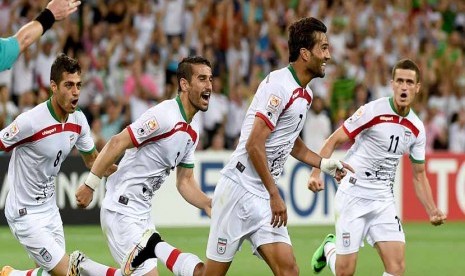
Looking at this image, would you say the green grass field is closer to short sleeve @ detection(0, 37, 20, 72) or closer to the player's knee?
the player's knee

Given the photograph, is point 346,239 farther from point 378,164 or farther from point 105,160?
point 105,160

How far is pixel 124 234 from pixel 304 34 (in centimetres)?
219

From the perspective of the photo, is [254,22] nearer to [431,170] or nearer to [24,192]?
[431,170]

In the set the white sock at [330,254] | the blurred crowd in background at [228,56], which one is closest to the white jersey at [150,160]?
the white sock at [330,254]

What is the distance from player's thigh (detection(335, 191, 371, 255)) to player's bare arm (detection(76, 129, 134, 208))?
7.90ft

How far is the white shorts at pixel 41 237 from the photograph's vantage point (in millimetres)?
9656

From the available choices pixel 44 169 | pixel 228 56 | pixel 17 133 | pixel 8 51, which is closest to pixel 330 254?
pixel 44 169

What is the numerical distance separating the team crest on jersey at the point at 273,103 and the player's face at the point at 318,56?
41 cm

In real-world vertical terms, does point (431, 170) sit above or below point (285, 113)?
below

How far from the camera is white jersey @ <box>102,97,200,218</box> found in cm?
937

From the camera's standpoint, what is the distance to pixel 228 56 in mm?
21094

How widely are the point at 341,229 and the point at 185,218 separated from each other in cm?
808

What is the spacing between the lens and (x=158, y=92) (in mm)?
19719

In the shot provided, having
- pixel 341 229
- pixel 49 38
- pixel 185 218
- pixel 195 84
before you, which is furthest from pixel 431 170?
pixel 195 84
